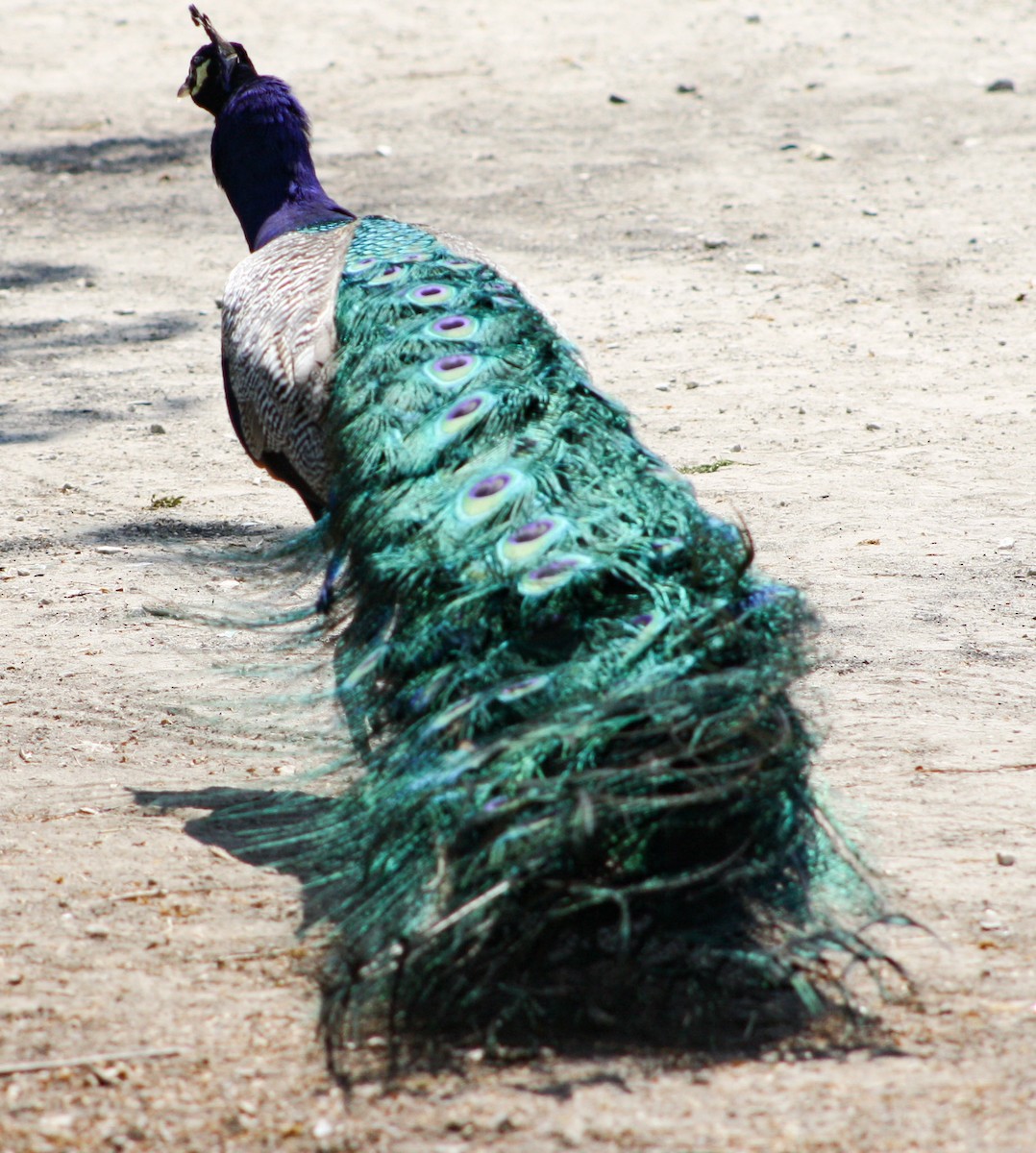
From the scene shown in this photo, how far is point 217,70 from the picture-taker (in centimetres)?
510

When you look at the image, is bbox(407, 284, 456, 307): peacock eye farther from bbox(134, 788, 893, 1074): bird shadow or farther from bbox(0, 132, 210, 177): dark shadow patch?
bbox(0, 132, 210, 177): dark shadow patch

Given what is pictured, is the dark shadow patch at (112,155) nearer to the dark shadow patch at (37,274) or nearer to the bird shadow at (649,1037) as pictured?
the dark shadow patch at (37,274)

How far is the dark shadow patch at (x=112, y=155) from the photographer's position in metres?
9.84

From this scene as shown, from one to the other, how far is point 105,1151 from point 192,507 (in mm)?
3369

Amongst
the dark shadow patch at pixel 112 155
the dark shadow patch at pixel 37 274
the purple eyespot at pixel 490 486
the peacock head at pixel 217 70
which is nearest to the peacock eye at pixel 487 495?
the purple eyespot at pixel 490 486

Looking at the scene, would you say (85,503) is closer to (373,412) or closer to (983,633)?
(373,412)

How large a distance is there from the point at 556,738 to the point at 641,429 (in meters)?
3.84

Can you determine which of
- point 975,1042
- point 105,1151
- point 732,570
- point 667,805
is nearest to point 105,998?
point 105,1151

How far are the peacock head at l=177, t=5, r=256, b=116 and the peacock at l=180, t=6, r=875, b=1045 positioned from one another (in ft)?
8.17

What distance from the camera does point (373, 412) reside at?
3.07 metres

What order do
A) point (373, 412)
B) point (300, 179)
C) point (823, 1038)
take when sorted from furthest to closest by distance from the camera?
point (300, 179), point (373, 412), point (823, 1038)

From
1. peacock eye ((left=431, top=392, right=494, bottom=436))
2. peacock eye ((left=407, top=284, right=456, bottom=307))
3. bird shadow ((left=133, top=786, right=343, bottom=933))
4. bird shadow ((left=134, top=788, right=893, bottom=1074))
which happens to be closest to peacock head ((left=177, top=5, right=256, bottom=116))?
peacock eye ((left=407, top=284, right=456, bottom=307))

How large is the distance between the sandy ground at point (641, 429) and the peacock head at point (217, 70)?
147cm

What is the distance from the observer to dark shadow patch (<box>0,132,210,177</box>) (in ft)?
32.3
